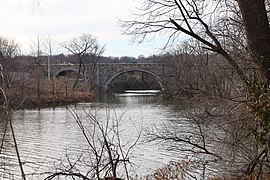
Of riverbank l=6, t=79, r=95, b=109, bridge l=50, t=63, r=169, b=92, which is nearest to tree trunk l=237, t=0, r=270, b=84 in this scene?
riverbank l=6, t=79, r=95, b=109

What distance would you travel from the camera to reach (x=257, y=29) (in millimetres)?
4711

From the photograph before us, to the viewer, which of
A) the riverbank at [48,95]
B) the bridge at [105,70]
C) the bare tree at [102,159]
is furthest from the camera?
the bridge at [105,70]

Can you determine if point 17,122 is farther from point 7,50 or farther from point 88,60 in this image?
point 88,60

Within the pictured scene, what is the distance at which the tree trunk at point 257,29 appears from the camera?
15.3ft

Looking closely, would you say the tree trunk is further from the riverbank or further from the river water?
the riverbank

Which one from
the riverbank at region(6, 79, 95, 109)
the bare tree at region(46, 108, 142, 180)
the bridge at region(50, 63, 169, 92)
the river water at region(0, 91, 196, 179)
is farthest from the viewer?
the bridge at region(50, 63, 169, 92)

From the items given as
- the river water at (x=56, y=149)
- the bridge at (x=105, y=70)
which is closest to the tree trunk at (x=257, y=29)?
the river water at (x=56, y=149)

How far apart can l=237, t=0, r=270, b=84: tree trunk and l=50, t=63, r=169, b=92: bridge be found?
40.4 meters

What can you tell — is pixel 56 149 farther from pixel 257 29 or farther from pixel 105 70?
pixel 105 70

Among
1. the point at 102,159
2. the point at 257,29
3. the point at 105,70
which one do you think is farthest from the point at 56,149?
the point at 105,70

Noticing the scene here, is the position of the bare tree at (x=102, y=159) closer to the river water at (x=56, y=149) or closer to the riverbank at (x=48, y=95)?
the river water at (x=56, y=149)

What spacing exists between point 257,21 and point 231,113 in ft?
5.65

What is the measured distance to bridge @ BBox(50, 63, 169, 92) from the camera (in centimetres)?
4634

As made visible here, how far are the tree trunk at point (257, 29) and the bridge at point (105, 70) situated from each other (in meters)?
40.4
